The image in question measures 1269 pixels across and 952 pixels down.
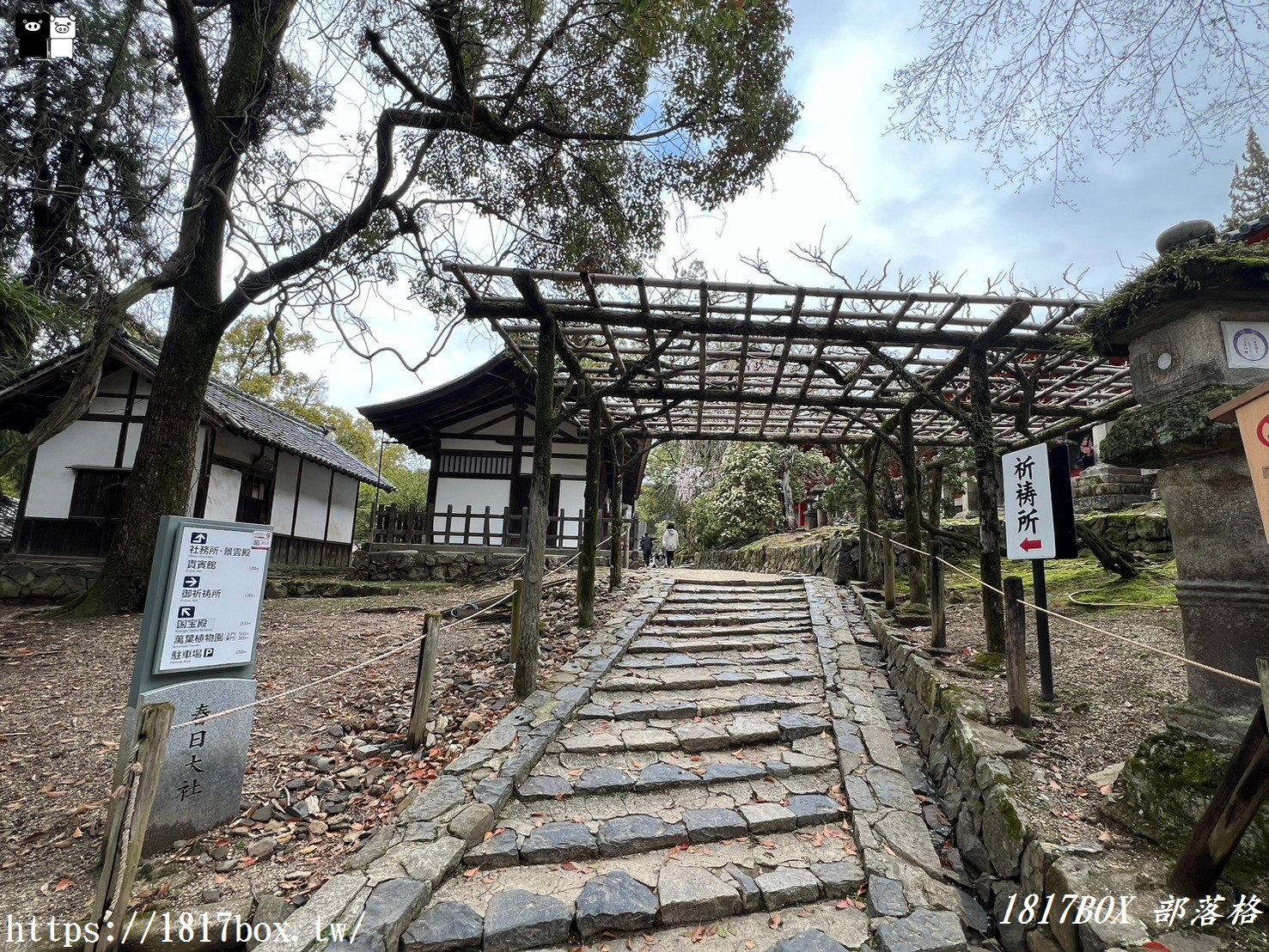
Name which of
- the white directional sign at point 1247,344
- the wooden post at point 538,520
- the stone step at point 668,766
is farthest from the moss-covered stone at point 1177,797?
the wooden post at point 538,520

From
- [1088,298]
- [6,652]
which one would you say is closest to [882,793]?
[1088,298]

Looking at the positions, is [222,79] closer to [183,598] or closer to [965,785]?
[183,598]

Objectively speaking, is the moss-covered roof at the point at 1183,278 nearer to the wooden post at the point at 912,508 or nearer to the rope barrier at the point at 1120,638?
the rope barrier at the point at 1120,638

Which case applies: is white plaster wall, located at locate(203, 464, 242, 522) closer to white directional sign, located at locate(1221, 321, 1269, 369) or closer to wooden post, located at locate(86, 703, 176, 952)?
wooden post, located at locate(86, 703, 176, 952)

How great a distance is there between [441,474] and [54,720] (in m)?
11.0

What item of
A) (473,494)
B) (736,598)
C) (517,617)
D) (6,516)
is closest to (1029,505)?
(517,617)

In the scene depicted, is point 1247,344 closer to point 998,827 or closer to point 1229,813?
point 1229,813

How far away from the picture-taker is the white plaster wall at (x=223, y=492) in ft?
40.9

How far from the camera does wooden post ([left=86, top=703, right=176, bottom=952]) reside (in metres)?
2.47

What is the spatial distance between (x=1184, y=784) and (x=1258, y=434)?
179 centimetres

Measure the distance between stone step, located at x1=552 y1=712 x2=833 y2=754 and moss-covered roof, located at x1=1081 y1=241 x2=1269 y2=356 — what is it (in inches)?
151

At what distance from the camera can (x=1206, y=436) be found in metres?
2.94

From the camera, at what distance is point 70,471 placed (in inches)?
453

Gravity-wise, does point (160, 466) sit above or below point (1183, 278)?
below
